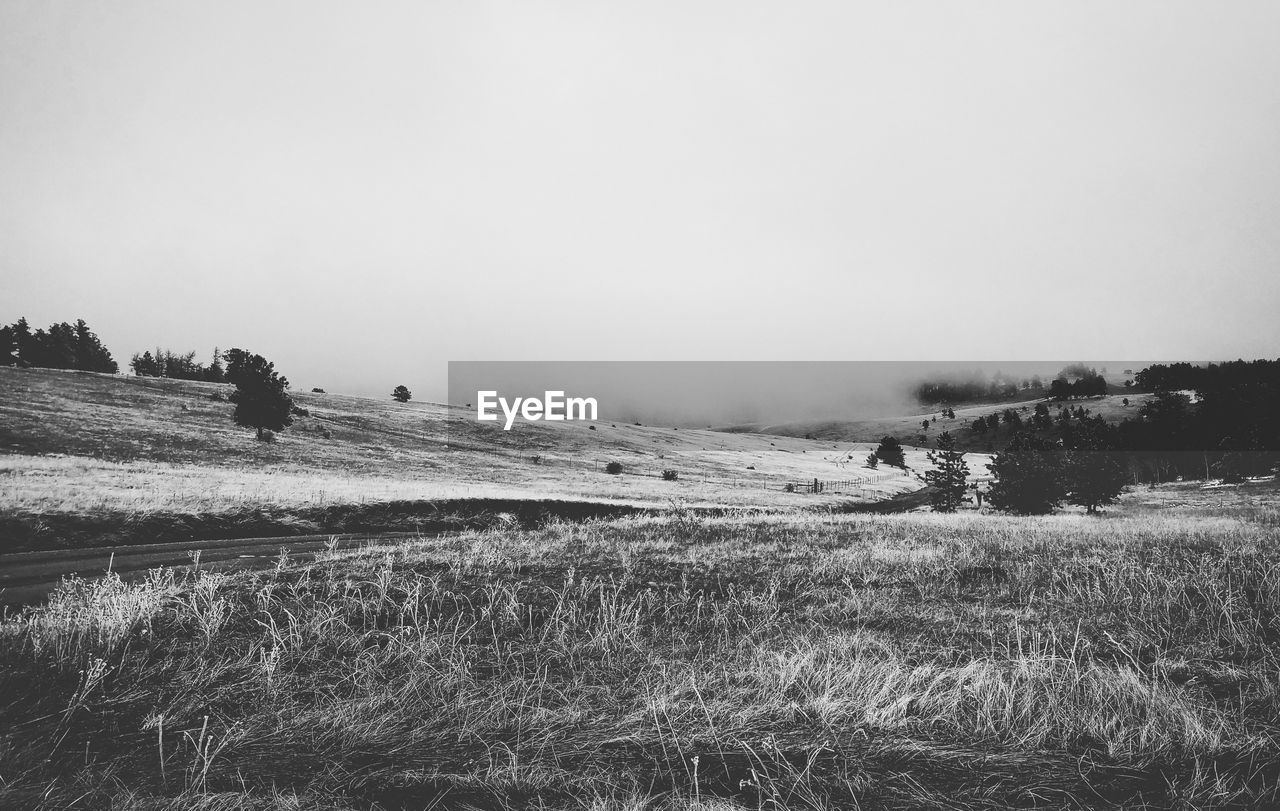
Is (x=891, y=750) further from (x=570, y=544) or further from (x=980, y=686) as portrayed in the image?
(x=570, y=544)

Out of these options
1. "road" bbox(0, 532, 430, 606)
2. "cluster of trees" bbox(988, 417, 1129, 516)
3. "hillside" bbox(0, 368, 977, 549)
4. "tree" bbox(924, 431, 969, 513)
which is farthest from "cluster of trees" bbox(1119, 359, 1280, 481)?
"road" bbox(0, 532, 430, 606)

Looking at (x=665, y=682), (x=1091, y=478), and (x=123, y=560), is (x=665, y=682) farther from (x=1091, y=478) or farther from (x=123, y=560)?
(x=1091, y=478)

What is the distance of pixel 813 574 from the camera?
1145cm

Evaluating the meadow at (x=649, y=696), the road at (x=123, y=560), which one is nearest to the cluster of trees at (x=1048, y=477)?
the meadow at (x=649, y=696)

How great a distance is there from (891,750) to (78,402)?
73.9 metres

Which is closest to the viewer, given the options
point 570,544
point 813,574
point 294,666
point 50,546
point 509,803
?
point 509,803

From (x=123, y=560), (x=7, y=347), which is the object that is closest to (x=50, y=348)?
(x=7, y=347)

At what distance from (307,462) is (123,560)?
33.4 m

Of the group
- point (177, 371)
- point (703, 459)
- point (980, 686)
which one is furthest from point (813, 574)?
point (177, 371)

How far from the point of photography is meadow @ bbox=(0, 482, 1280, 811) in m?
4.29

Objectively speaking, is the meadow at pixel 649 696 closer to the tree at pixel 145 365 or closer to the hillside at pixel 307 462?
the hillside at pixel 307 462

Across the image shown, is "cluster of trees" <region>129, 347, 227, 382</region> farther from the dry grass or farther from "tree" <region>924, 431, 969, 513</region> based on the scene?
"tree" <region>924, 431, 969, 513</region>

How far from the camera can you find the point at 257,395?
160 ft

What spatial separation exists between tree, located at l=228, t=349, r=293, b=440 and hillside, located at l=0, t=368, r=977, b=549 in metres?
2.06
